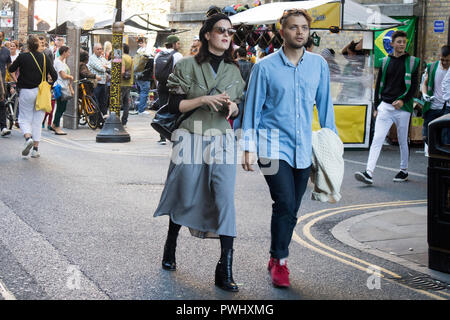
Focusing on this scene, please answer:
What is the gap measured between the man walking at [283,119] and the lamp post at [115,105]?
969 cm

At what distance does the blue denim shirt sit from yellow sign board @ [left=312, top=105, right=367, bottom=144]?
9.09m

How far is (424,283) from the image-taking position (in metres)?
5.39

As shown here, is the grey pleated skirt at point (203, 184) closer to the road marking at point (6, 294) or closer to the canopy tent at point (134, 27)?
the road marking at point (6, 294)

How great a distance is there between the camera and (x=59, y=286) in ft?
16.2

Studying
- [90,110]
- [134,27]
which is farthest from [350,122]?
[134,27]

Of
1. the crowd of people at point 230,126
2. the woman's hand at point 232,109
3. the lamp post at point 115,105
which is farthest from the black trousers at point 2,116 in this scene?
the woman's hand at point 232,109

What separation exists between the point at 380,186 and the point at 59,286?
6213mm

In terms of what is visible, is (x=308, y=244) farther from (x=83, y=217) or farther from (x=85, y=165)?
(x=85, y=165)

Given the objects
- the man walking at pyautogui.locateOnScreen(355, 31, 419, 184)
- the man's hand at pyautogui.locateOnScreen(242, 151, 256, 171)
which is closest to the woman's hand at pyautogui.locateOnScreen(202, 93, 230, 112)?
the man's hand at pyautogui.locateOnScreen(242, 151, 256, 171)

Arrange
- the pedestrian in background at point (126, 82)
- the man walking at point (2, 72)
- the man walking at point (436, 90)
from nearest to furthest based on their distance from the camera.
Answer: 1. the man walking at point (436, 90)
2. the man walking at point (2, 72)
3. the pedestrian in background at point (126, 82)

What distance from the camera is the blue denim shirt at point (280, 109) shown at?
5.09m

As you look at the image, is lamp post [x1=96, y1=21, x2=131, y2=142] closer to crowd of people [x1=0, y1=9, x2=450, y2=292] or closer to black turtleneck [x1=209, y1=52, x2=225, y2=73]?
crowd of people [x1=0, y1=9, x2=450, y2=292]

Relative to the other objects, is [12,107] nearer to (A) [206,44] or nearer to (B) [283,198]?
(A) [206,44]
